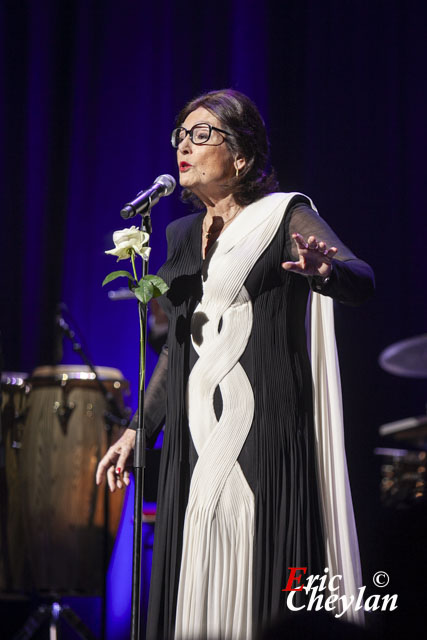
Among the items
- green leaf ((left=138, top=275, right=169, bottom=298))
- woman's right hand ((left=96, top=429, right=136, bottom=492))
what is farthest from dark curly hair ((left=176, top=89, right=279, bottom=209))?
woman's right hand ((left=96, top=429, right=136, bottom=492))

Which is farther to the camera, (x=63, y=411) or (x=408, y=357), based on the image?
(x=408, y=357)

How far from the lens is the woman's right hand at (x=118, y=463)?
209cm

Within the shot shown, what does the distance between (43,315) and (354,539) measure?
9.76 ft

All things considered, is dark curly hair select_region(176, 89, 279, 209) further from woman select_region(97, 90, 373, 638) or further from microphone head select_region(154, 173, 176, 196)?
microphone head select_region(154, 173, 176, 196)

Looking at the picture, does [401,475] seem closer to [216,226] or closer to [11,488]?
[11,488]

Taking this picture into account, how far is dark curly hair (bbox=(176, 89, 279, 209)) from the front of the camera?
2152mm

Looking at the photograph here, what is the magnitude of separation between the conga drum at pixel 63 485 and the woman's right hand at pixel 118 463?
5.02 feet

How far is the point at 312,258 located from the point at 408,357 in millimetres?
2289

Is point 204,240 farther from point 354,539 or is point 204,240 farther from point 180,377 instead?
point 354,539

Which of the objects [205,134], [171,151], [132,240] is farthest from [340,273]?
[171,151]

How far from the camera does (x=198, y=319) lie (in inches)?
79.4

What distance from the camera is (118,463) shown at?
82.4 inches

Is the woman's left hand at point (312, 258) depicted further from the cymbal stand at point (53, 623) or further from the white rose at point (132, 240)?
the cymbal stand at point (53, 623)

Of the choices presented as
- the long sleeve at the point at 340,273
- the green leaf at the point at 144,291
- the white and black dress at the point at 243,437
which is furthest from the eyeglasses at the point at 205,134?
the green leaf at the point at 144,291
